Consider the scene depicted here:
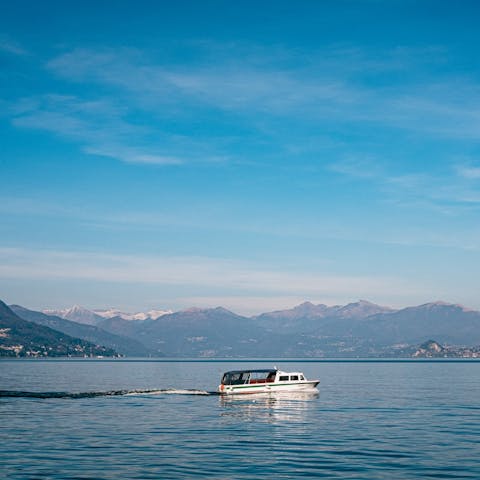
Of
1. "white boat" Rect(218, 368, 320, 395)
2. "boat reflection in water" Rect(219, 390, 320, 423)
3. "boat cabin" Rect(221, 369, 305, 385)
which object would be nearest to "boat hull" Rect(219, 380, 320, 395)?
"white boat" Rect(218, 368, 320, 395)

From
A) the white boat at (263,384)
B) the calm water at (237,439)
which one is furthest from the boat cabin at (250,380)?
the calm water at (237,439)

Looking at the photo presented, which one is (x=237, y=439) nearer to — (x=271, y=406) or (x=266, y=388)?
(x=271, y=406)

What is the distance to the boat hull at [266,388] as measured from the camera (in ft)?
422

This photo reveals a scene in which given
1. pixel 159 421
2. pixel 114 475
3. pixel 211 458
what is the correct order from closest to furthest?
pixel 114 475 → pixel 211 458 → pixel 159 421

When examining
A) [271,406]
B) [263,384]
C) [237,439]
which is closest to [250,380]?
[263,384]

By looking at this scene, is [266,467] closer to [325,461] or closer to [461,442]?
[325,461]

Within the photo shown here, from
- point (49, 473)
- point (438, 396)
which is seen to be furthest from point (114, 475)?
point (438, 396)

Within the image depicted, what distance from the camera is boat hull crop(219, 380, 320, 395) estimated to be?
5069 inches

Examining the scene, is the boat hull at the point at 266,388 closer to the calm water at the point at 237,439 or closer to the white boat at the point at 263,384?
A: the white boat at the point at 263,384

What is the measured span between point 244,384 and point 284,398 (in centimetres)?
842

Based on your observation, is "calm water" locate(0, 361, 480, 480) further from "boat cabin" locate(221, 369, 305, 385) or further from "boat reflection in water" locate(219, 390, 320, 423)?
"boat cabin" locate(221, 369, 305, 385)

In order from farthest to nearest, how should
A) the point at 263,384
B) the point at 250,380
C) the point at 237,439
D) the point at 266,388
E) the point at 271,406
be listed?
the point at 250,380 < the point at 266,388 < the point at 263,384 < the point at 271,406 < the point at 237,439

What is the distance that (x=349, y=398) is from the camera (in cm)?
12462

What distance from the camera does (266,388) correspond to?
434ft
